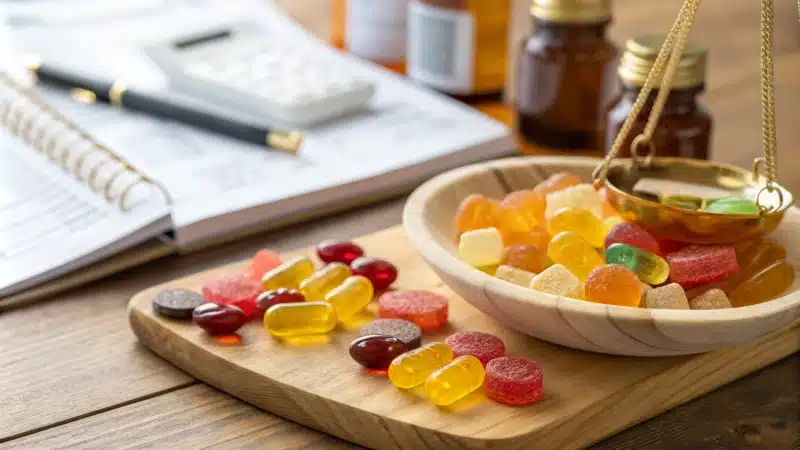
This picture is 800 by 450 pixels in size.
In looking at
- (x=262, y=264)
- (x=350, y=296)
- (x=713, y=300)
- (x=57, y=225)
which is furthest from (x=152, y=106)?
(x=713, y=300)

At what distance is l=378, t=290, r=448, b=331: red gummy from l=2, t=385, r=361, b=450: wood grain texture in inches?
4.7

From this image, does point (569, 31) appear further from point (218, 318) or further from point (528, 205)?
point (218, 318)

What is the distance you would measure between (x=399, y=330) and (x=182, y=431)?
6.5 inches

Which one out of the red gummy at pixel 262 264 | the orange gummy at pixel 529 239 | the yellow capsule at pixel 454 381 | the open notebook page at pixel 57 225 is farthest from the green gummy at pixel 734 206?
the open notebook page at pixel 57 225

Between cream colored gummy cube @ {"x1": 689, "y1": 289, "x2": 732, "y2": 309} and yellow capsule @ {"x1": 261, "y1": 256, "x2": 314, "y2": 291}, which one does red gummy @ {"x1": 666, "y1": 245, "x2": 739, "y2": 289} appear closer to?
cream colored gummy cube @ {"x1": 689, "y1": 289, "x2": 732, "y2": 309}

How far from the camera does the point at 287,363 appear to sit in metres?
0.71

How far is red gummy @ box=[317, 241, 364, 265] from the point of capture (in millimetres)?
857

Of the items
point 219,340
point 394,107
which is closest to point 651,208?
point 219,340

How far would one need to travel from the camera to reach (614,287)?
0.68 metres

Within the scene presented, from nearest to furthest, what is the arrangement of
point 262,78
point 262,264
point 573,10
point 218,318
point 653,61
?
point 218,318
point 262,264
point 653,61
point 573,10
point 262,78

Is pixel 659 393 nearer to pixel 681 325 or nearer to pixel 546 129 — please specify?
pixel 681 325

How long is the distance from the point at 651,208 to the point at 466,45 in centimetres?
53

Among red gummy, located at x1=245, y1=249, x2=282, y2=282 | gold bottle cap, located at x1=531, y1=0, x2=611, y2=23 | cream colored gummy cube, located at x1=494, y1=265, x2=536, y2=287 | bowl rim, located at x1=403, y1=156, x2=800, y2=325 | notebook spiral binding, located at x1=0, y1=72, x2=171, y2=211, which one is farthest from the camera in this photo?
gold bottle cap, located at x1=531, y1=0, x2=611, y2=23

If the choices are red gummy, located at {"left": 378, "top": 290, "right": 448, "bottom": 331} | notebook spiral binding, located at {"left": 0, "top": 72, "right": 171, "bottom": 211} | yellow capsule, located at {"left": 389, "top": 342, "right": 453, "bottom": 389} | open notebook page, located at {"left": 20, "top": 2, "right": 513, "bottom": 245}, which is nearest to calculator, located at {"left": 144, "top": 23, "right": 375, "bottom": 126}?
open notebook page, located at {"left": 20, "top": 2, "right": 513, "bottom": 245}
